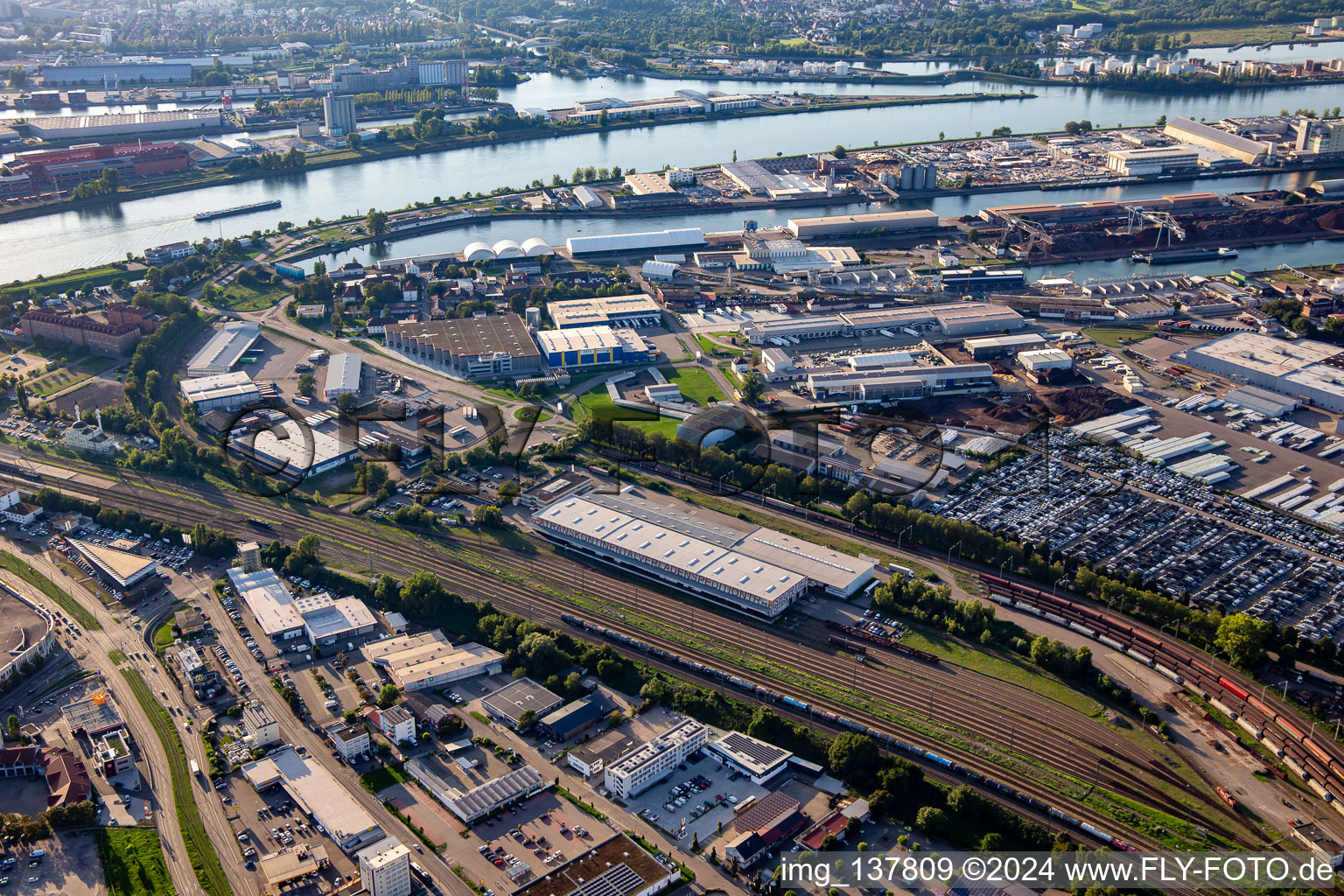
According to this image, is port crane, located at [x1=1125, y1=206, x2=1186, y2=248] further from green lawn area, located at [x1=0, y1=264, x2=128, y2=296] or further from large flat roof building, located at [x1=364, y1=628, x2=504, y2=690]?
green lawn area, located at [x1=0, y1=264, x2=128, y2=296]

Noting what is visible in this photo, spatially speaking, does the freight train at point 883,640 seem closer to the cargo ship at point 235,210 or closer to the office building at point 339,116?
the cargo ship at point 235,210

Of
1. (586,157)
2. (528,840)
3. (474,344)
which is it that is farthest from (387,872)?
(586,157)

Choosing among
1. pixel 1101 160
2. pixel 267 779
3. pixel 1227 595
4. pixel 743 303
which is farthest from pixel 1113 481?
pixel 1101 160

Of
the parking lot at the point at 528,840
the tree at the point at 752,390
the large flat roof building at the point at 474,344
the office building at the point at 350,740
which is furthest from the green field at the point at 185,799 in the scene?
the tree at the point at 752,390

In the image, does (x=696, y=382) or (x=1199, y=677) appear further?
(x=696, y=382)

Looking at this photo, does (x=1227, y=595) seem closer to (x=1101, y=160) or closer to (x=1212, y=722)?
(x=1212, y=722)

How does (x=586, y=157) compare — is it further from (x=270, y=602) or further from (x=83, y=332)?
(x=270, y=602)

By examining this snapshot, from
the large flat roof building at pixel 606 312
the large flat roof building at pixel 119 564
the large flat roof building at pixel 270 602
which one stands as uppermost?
the large flat roof building at pixel 606 312
